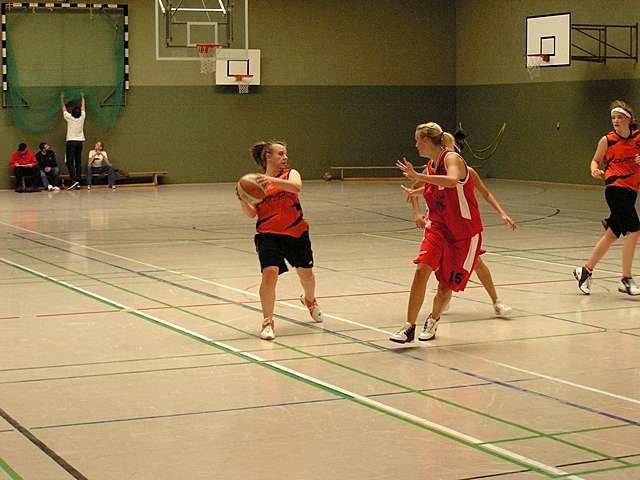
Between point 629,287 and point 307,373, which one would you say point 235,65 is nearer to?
point 629,287

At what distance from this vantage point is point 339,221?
18.2m

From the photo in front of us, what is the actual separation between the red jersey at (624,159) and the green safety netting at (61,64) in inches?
748

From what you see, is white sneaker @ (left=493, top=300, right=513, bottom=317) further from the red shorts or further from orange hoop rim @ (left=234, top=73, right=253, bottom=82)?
orange hoop rim @ (left=234, top=73, right=253, bottom=82)

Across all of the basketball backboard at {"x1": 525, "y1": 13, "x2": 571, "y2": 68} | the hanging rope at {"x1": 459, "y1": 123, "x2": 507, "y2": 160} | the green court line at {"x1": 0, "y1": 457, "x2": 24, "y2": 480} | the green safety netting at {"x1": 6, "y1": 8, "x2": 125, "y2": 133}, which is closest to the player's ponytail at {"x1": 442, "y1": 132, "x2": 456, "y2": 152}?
the green court line at {"x1": 0, "y1": 457, "x2": 24, "y2": 480}

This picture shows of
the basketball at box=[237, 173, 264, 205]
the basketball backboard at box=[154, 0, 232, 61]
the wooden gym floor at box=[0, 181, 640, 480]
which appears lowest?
the wooden gym floor at box=[0, 181, 640, 480]

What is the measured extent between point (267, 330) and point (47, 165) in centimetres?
1921

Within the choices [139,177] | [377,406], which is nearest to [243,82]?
[139,177]

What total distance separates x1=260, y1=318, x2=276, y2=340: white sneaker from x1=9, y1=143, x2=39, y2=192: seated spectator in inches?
734

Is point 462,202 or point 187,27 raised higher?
point 187,27

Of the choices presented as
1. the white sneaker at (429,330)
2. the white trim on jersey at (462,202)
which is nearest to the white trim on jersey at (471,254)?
the white trim on jersey at (462,202)

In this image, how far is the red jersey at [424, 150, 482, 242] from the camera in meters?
8.23

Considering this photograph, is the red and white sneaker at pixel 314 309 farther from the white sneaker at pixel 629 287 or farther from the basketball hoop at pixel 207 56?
the basketball hoop at pixel 207 56

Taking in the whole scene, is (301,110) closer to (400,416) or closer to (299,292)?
(299,292)

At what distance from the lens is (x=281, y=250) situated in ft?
28.2
